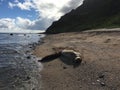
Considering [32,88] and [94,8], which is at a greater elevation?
[94,8]

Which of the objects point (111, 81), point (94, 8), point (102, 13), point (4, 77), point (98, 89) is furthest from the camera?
point (94, 8)

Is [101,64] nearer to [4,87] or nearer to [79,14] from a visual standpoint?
[4,87]

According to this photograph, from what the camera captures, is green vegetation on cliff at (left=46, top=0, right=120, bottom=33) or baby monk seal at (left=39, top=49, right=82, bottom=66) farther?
green vegetation on cliff at (left=46, top=0, right=120, bottom=33)

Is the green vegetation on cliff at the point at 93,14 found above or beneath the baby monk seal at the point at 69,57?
above

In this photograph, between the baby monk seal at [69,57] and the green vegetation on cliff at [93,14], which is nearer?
the baby monk seal at [69,57]

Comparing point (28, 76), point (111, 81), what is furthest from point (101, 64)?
point (28, 76)

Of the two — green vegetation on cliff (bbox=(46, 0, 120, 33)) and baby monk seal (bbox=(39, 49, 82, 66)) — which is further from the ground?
green vegetation on cliff (bbox=(46, 0, 120, 33))

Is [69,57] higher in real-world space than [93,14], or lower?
lower

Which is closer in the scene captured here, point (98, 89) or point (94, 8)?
point (98, 89)

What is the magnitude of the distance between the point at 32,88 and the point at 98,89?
5169mm

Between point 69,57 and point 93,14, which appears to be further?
point 93,14

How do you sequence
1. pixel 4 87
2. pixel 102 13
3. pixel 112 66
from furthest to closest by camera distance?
pixel 102 13 < pixel 112 66 < pixel 4 87

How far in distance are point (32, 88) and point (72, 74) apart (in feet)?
14.7

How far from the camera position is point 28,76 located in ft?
70.2
